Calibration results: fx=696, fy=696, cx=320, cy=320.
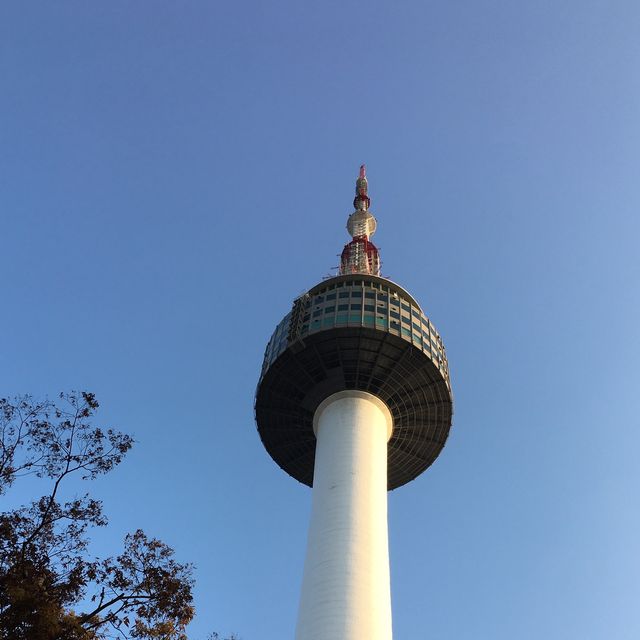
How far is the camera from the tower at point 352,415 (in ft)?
160

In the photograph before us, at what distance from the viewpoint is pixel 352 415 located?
2329 inches

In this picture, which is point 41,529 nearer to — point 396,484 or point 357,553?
point 357,553

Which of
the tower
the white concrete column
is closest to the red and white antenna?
the tower

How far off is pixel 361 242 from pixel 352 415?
1019 inches

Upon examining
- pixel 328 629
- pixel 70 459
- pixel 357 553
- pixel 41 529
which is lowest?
pixel 41 529

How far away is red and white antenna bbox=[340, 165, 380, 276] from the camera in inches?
2931

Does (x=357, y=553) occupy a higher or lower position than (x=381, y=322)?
lower

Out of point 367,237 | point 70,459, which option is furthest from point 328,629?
point 367,237

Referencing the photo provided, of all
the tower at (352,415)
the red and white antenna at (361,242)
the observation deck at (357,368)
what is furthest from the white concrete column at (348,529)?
the red and white antenna at (361,242)

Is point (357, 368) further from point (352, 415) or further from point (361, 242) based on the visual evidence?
point (361, 242)

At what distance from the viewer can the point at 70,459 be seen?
1032 inches

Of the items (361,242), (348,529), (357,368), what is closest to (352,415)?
(357,368)

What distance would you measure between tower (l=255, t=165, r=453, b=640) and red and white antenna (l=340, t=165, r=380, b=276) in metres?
0.89

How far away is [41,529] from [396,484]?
5055 centimetres
